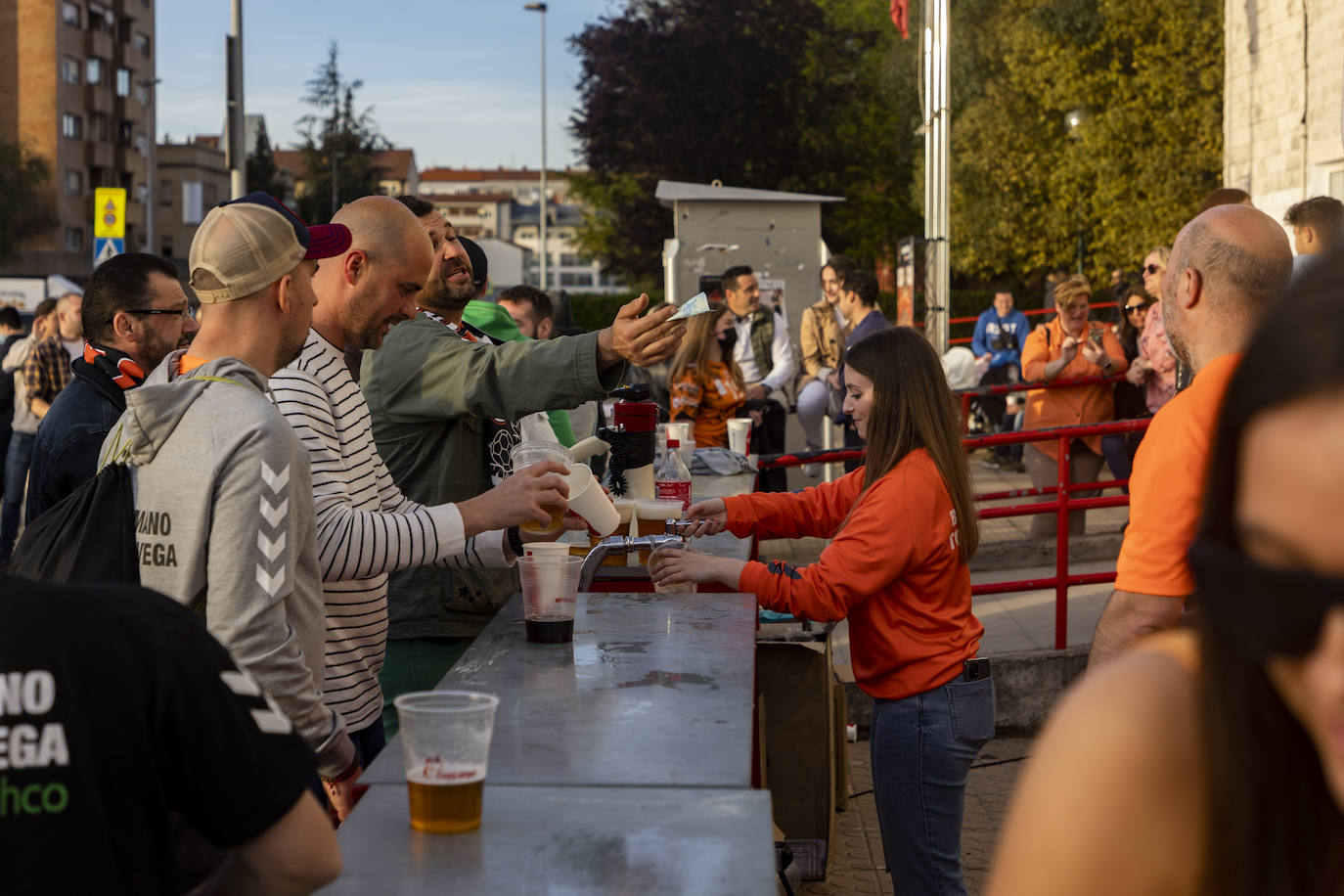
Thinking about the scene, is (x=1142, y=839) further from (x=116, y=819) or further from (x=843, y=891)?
(x=843, y=891)

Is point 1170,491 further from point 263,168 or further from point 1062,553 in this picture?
point 263,168

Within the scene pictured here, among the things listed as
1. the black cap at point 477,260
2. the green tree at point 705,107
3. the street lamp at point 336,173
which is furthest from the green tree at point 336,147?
the black cap at point 477,260

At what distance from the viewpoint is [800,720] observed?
16.8ft

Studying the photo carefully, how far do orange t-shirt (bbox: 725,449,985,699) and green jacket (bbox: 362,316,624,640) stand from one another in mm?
771

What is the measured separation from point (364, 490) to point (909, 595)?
62.2 inches

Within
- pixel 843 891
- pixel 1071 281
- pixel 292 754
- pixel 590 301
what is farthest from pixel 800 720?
pixel 590 301

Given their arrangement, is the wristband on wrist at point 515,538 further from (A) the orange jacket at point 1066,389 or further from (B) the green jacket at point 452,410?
(A) the orange jacket at point 1066,389

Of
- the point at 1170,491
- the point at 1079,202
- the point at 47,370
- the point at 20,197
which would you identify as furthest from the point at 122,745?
the point at 20,197

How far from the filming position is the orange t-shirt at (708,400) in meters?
8.78

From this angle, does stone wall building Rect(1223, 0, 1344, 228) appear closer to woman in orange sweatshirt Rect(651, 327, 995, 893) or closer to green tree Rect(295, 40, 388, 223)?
woman in orange sweatshirt Rect(651, 327, 995, 893)

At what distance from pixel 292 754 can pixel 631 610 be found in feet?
7.10

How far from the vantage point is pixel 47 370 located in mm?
11070

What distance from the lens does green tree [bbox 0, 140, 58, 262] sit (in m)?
60.6

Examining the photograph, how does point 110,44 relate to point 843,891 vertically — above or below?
above
